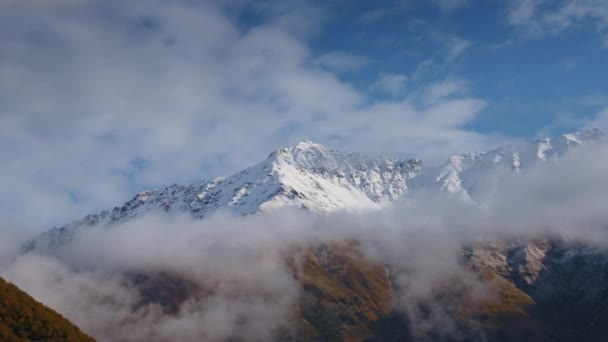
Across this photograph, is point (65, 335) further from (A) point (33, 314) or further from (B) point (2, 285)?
(B) point (2, 285)

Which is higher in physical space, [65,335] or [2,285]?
[2,285]

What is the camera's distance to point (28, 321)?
4835 inches

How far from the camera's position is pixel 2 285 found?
12888 cm

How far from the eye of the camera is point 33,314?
125000 millimetres

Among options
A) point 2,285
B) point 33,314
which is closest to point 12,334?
point 33,314

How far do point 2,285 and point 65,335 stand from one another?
727 inches

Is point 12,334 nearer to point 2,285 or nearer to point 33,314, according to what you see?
point 33,314

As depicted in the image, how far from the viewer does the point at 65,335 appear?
12656cm

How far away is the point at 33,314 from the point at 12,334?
8.83 meters

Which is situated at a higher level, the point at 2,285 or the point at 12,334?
the point at 2,285

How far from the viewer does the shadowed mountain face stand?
121 m

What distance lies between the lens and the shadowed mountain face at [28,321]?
121m

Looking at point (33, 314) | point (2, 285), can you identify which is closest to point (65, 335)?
point (33, 314)

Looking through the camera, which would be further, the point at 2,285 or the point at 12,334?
the point at 2,285
